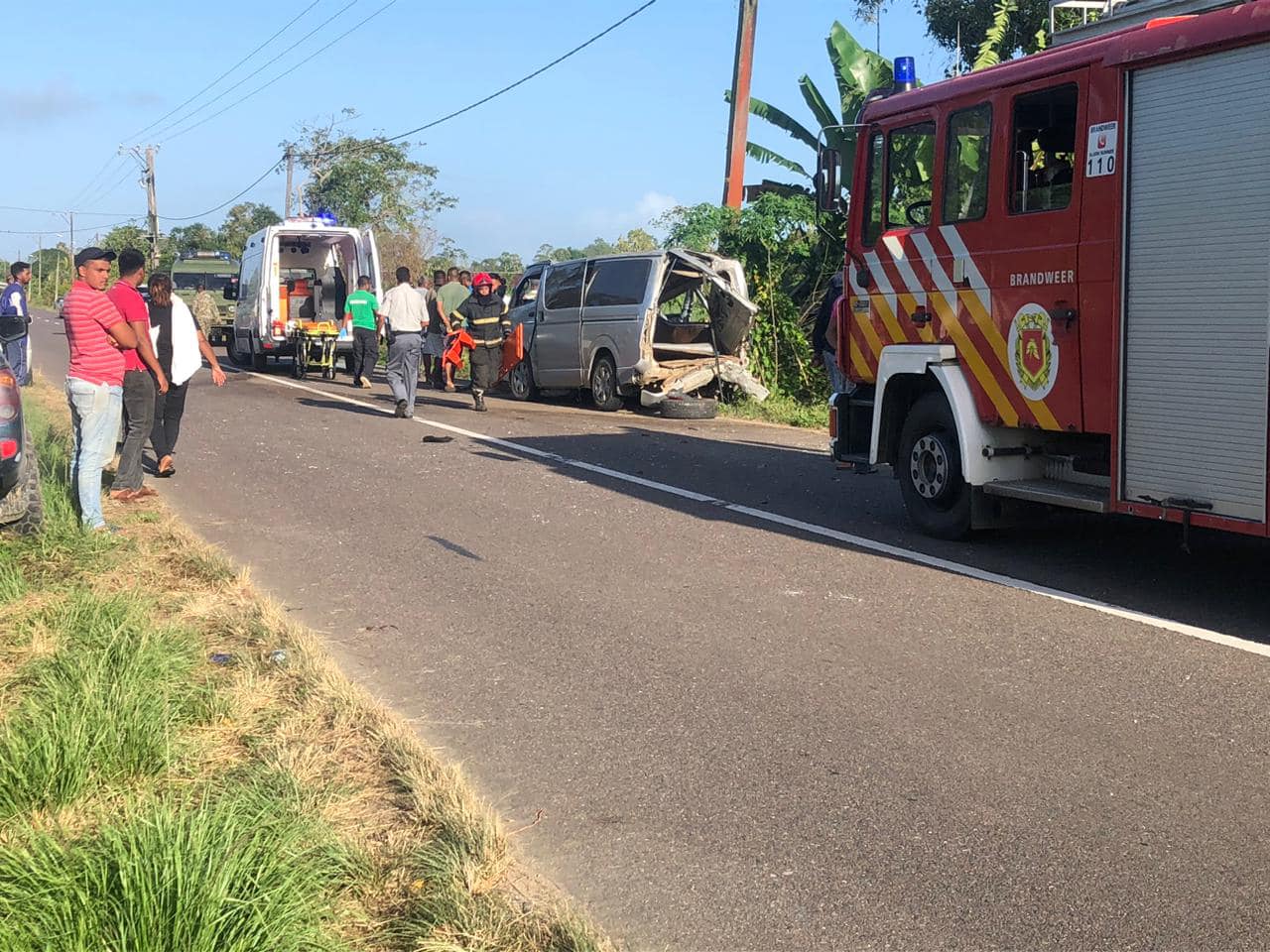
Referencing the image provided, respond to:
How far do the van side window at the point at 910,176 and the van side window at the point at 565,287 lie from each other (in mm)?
9378

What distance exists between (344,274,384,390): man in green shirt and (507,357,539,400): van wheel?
3120 mm

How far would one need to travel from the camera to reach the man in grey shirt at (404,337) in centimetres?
1616

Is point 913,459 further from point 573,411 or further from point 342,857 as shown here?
point 573,411

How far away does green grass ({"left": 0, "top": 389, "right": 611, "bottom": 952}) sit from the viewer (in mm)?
3156

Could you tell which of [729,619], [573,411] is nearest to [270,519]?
[729,619]

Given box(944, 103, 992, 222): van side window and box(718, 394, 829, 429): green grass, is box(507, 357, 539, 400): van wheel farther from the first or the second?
box(944, 103, 992, 222): van side window

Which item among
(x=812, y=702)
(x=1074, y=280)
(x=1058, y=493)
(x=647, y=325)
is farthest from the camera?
(x=647, y=325)

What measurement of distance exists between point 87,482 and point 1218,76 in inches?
270

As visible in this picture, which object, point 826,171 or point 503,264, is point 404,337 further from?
point 503,264

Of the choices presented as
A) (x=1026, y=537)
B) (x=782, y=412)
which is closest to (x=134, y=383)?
(x=1026, y=537)

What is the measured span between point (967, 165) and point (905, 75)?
1454 millimetres

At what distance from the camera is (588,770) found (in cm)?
471

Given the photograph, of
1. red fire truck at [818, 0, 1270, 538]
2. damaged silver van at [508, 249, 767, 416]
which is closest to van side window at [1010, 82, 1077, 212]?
red fire truck at [818, 0, 1270, 538]

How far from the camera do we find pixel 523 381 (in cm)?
2020
